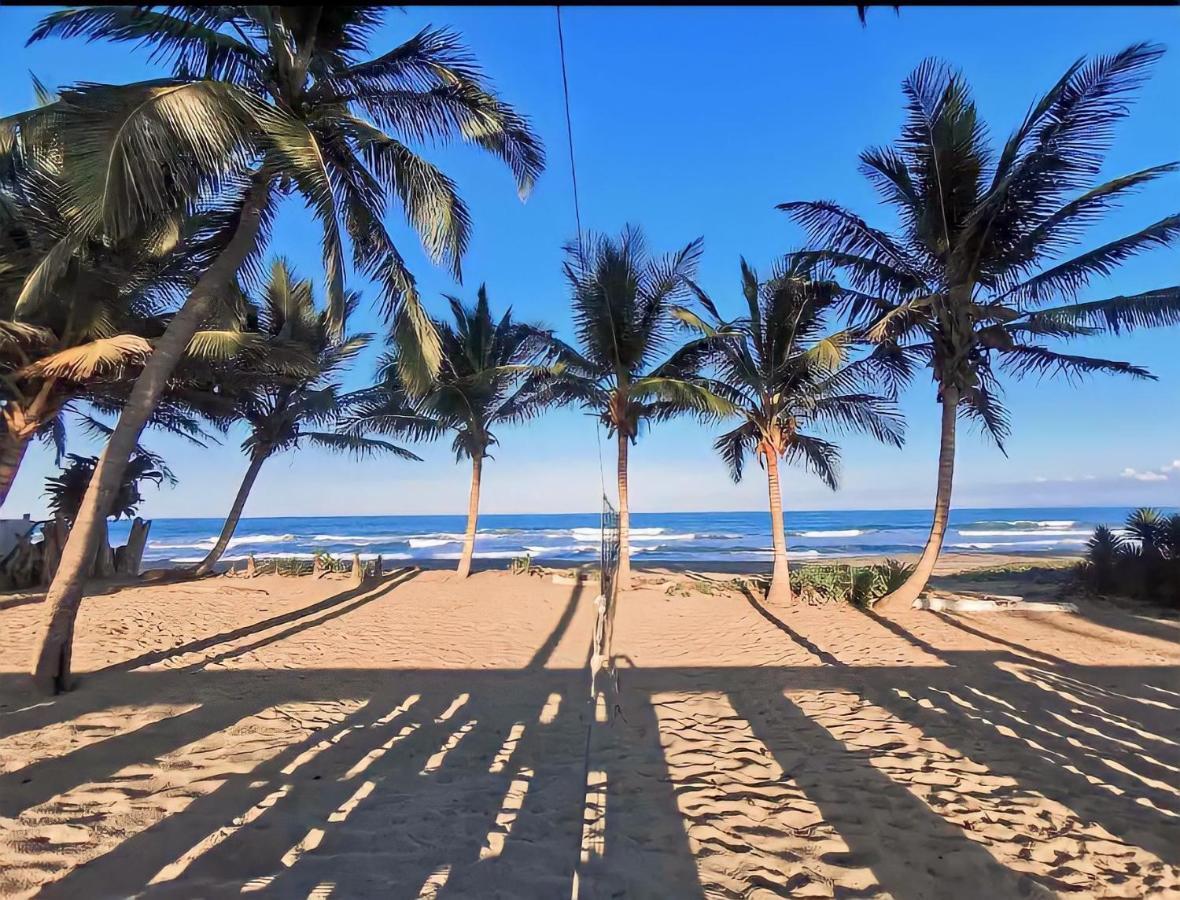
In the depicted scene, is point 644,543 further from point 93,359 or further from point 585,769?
point 585,769

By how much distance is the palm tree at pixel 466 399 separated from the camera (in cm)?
1351

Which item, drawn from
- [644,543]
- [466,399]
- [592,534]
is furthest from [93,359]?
[592,534]

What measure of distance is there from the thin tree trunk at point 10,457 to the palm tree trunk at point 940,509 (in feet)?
43.0

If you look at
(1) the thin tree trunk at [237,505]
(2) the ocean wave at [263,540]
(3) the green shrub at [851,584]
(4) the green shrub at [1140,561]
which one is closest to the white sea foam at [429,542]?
(2) the ocean wave at [263,540]

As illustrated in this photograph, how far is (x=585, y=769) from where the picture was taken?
367 cm

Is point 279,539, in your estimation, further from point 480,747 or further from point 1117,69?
point 1117,69

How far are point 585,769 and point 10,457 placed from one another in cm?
906

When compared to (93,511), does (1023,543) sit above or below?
below

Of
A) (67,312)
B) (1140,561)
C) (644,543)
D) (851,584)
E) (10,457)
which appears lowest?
(644,543)

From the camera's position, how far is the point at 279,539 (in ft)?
147

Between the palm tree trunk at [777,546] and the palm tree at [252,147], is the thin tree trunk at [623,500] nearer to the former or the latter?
the palm tree trunk at [777,546]

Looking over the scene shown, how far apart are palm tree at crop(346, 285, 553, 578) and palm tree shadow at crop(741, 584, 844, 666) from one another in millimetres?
6058

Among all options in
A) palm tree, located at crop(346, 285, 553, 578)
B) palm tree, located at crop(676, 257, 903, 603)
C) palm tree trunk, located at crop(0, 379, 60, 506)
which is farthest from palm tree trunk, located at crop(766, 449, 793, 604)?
palm tree trunk, located at crop(0, 379, 60, 506)

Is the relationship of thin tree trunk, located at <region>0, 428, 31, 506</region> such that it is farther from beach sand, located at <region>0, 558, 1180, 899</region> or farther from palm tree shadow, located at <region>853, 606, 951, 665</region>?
palm tree shadow, located at <region>853, 606, 951, 665</region>
